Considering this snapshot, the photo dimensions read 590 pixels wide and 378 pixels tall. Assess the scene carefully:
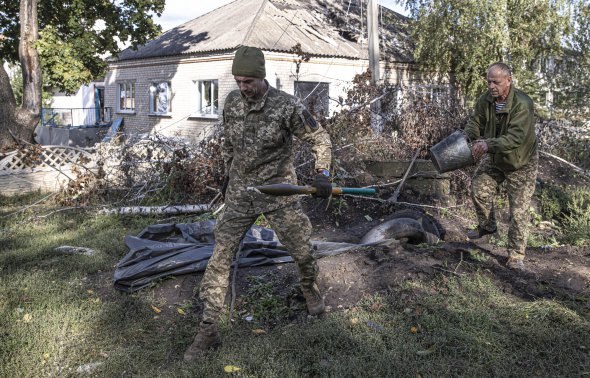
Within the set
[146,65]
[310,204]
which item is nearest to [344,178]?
[310,204]

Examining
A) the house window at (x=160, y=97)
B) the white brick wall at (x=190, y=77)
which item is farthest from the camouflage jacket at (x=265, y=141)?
the house window at (x=160, y=97)

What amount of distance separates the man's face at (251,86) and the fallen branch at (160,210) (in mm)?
4314

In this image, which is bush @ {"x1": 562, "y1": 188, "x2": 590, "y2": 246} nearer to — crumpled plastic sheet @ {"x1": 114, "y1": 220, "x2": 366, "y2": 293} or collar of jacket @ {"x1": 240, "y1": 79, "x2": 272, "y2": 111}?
crumpled plastic sheet @ {"x1": 114, "y1": 220, "x2": 366, "y2": 293}

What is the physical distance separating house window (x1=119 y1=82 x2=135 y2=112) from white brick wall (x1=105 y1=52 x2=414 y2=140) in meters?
0.23

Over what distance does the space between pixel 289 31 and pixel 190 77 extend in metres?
3.98

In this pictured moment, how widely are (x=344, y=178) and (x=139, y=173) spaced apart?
10.9 ft

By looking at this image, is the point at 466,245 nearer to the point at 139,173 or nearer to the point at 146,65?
the point at 139,173

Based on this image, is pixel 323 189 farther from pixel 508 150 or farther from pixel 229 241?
pixel 508 150

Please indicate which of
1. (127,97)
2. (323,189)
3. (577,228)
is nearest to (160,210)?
(323,189)

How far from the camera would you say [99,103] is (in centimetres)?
3067

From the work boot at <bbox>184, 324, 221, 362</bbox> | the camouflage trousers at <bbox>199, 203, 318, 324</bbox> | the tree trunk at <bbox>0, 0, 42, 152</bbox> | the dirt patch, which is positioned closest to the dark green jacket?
the dirt patch

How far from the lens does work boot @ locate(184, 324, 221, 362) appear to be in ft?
12.1

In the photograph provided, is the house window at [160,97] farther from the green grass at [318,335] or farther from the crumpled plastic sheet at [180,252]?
the green grass at [318,335]

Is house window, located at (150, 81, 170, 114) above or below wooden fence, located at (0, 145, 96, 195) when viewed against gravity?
above
